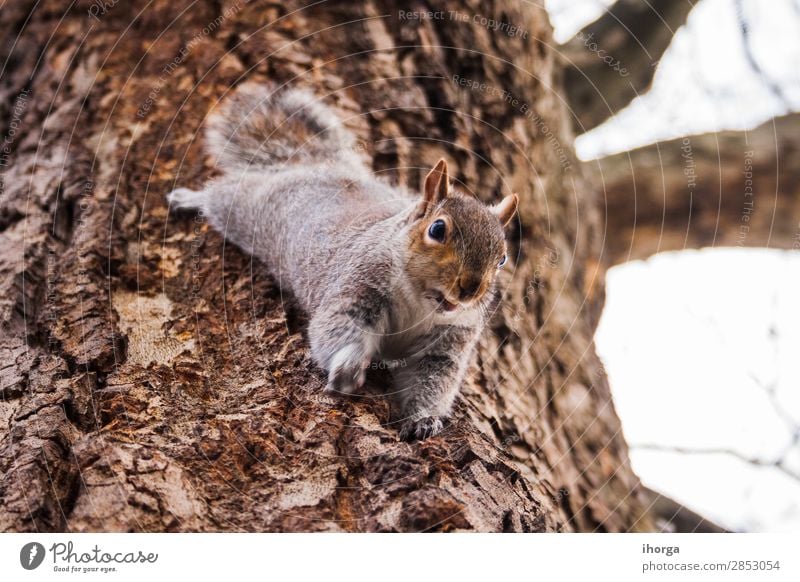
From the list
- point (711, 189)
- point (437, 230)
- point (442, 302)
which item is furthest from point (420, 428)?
point (711, 189)

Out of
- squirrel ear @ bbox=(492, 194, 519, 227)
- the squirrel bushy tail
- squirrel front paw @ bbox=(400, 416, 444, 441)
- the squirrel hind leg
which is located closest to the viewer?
squirrel front paw @ bbox=(400, 416, 444, 441)

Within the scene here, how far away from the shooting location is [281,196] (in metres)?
2.20

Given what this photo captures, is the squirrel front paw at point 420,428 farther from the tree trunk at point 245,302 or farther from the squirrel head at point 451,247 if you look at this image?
the squirrel head at point 451,247

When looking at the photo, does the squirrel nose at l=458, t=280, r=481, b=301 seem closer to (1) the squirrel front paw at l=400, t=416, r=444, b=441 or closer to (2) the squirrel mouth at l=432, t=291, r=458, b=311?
(2) the squirrel mouth at l=432, t=291, r=458, b=311

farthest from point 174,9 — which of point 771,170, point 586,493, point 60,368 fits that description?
point 771,170

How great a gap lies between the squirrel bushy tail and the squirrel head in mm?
610

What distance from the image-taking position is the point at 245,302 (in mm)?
1652

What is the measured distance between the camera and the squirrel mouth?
1655 millimetres

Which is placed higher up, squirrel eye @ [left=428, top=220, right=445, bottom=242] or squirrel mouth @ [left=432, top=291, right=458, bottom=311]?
squirrel eye @ [left=428, top=220, right=445, bottom=242]

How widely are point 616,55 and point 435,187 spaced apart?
147 centimetres

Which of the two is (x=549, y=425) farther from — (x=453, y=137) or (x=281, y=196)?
(x=281, y=196)
